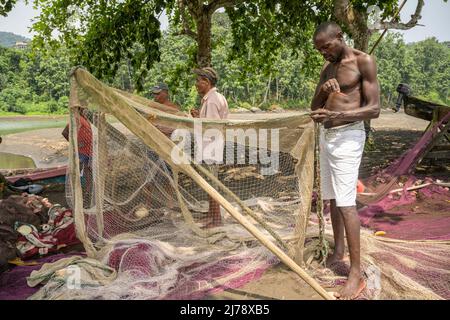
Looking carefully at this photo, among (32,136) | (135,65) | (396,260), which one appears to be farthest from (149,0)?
(32,136)

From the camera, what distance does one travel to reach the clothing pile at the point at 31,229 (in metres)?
3.29

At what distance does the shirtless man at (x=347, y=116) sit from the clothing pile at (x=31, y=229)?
2527mm

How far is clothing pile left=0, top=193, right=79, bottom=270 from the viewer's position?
3.29 metres

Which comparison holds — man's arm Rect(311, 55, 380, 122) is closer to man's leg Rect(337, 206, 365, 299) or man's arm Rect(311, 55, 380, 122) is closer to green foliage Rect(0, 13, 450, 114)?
man's leg Rect(337, 206, 365, 299)

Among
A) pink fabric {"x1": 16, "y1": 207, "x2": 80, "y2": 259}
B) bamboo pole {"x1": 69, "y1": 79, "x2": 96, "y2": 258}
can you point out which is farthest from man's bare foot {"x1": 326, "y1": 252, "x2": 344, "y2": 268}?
pink fabric {"x1": 16, "y1": 207, "x2": 80, "y2": 259}

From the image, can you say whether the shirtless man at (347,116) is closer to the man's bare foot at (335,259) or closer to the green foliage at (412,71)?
the man's bare foot at (335,259)

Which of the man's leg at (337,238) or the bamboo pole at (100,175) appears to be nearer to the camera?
the man's leg at (337,238)

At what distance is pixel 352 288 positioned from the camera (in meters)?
2.50

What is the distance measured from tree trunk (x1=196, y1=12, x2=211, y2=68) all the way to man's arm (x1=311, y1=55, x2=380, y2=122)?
5.36 m

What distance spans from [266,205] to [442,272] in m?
1.63

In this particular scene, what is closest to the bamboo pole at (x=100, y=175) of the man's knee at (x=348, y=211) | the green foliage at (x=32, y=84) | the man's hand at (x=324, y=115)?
the man's hand at (x=324, y=115)

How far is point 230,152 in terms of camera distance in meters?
3.89

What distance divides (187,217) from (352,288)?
5.40 ft

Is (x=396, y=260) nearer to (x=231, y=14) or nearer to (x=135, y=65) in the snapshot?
(x=135, y=65)
